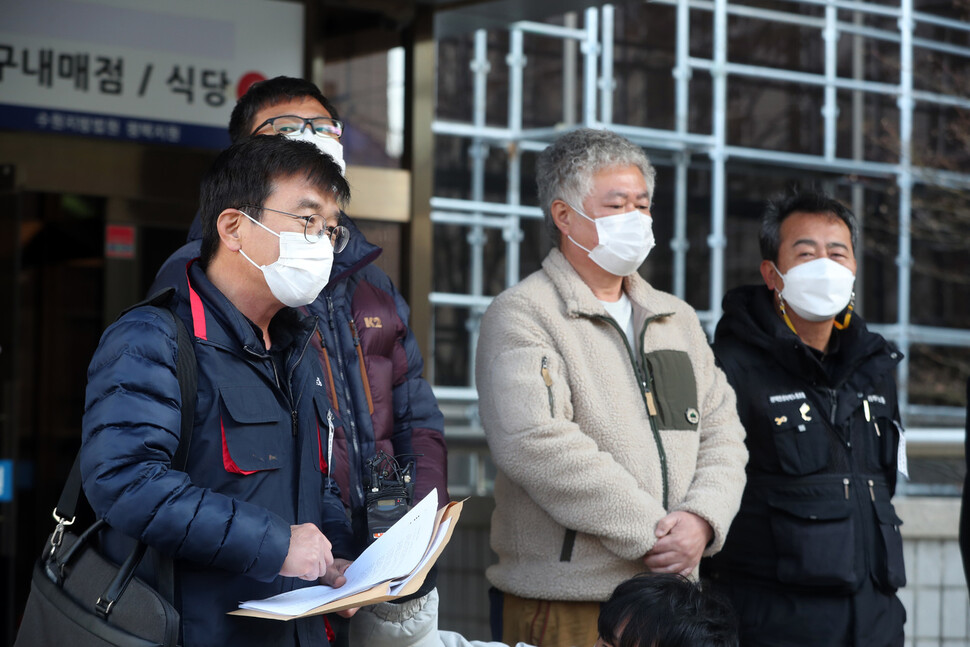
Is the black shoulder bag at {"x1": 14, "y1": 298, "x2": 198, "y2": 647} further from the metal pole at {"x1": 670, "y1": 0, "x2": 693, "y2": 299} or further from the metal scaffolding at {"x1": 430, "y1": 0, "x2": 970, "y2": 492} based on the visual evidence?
the metal pole at {"x1": 670, "y1": 0, "x2": 693, "y2": 299}

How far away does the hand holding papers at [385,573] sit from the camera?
6.31ft

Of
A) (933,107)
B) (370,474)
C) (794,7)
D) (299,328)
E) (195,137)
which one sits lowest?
(370,474)

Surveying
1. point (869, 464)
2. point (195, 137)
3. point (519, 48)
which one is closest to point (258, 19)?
point (195, 137)

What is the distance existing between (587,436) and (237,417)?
113 centimetres

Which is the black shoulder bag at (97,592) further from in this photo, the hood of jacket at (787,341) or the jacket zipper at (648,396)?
the hood of jacket at (787,341)

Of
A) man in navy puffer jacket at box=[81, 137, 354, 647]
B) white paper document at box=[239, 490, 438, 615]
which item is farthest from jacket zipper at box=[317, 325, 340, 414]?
white paper document at box=[239, 490, 438, 615]

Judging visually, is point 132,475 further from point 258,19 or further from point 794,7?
point 794,7

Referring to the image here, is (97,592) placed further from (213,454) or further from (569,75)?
(569,75)

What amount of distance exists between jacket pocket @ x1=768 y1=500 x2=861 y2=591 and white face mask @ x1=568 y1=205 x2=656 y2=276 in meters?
0.84

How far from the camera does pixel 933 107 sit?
11570 millimetres

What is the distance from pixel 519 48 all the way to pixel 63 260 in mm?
4555

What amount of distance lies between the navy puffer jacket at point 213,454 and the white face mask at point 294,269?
3.5 inches

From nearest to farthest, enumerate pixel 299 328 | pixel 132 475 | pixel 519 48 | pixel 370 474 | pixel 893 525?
pixel 132 475 → pixel 299 328 → pixel 370 474 → pixel 893 525 → pixel 519 48

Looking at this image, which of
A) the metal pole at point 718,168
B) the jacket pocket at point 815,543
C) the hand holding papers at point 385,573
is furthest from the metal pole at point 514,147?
the hand holding papers at point 385,573
